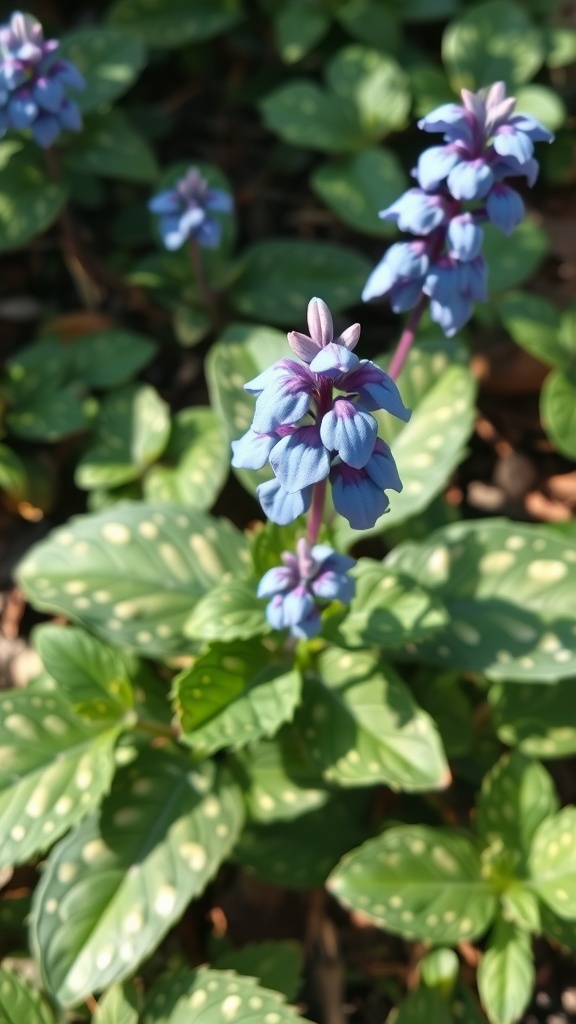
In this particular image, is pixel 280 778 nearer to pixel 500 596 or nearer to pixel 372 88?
pixel 500 596

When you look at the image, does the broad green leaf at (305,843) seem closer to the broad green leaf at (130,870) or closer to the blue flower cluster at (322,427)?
the broad green leaf at (130,870)

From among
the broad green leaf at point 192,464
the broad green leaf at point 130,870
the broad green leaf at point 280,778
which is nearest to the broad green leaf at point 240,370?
the broad green leaf at point 192,464

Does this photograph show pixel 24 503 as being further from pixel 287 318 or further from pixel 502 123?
pixel 502 123

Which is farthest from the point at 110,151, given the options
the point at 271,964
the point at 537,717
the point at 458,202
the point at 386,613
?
the point at 271,964

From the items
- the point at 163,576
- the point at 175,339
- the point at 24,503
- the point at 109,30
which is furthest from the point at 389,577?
the point at 109,30

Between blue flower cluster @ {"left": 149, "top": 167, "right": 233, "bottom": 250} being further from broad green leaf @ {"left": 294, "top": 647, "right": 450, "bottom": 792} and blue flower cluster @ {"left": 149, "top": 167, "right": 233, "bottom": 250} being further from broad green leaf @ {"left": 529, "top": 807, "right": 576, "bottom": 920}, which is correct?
broad green leaf @ {"left": 529, "top": 807, "right": 576, "bottom": 920}

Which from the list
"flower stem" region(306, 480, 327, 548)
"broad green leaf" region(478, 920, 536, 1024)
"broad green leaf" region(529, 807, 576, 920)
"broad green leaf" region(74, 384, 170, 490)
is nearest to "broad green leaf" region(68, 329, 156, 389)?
"broad green leaf" region(74, 384, 170, 490)

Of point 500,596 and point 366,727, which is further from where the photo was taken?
point 500,596
